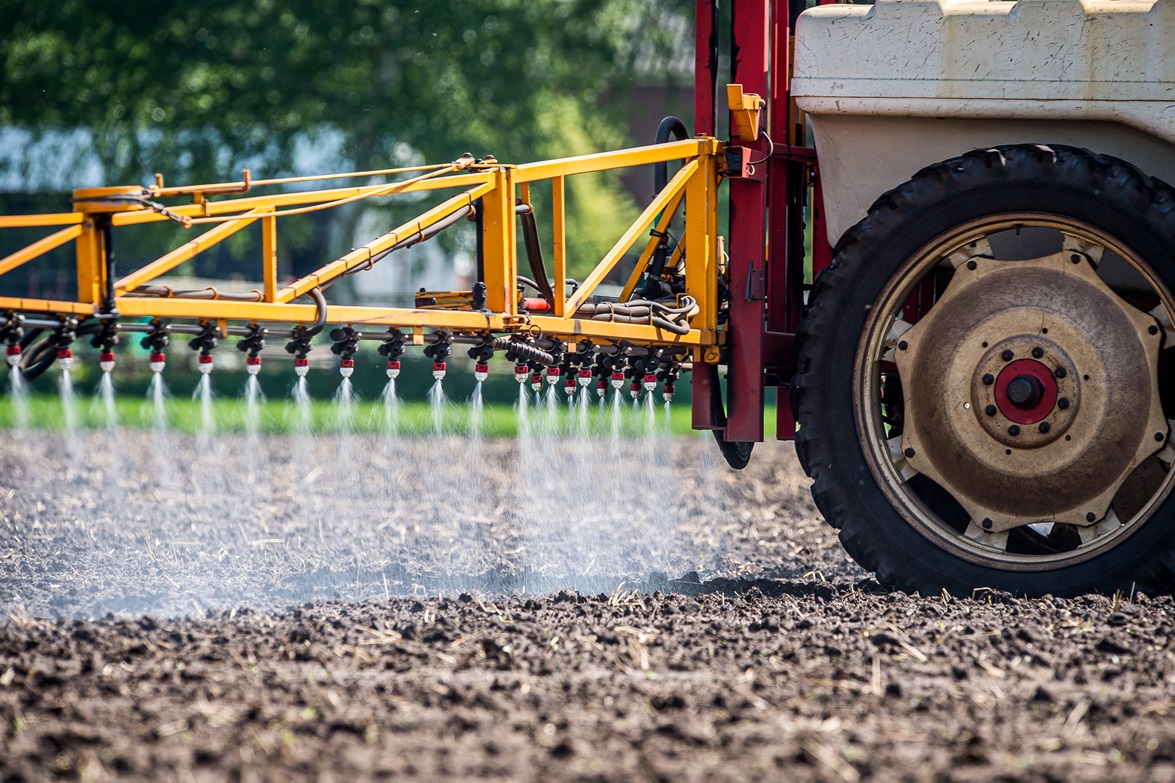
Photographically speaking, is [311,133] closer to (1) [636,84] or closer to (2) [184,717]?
(1) [636,84]

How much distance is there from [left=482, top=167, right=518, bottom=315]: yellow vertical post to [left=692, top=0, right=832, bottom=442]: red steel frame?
3.27 feet

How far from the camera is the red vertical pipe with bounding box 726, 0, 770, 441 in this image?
219 inches

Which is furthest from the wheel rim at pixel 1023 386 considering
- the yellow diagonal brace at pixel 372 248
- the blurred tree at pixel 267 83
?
the blurred tree at pixel 267 83

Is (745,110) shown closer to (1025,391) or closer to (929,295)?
(929,295)

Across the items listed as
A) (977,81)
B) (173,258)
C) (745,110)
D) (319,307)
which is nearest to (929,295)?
(977,81)

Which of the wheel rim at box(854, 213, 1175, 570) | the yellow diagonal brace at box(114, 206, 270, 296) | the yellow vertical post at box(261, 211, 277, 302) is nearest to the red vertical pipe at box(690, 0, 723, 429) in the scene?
the wheel rim at box(854, 213, 1175, 570)

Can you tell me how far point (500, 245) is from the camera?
5129 millimetres

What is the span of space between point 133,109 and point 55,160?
1775mm

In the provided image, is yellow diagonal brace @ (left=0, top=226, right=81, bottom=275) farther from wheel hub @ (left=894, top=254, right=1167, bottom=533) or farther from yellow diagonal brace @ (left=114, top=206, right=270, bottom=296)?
wheel hub @ (left=894, top=254, right=1167, bottom=533)

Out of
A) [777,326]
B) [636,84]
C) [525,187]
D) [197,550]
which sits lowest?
[197,550]

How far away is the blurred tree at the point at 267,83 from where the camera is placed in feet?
67.6

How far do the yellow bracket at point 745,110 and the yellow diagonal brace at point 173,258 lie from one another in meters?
1.86

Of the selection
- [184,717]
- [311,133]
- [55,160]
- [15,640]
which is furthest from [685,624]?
[55,160]

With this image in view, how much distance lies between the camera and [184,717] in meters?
3.26
